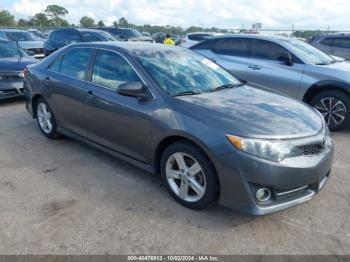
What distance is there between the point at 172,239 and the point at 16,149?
3.13m

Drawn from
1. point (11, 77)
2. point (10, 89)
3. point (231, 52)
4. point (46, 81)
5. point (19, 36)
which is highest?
point (19, 36)

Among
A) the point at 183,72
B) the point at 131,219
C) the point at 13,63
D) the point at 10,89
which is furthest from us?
the point at 13,63

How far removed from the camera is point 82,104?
423 cm

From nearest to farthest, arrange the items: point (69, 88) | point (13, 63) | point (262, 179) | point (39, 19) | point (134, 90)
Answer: point (262, 179)
point (134, 90)
point (69, 88)
point (13, 63)
point (39, 19)

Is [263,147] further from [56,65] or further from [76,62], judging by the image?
[56,65]

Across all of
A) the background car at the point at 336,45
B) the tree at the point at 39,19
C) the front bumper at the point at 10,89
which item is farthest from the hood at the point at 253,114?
the tree at the point at 39,19

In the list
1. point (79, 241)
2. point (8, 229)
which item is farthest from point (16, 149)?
point (79, 241)

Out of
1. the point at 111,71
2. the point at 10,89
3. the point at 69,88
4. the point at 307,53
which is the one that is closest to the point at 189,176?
the point at 111,71

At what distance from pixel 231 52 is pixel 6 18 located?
79035mm

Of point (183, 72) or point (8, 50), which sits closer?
point (183, 72)

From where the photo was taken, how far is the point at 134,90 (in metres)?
3.42

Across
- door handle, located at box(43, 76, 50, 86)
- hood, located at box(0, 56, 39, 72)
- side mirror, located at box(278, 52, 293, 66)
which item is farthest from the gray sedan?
hood, located at box(0, 56, 39, 72)

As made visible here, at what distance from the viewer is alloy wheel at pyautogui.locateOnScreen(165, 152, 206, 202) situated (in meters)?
3.13

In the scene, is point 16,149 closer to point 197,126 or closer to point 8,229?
point 8,229
